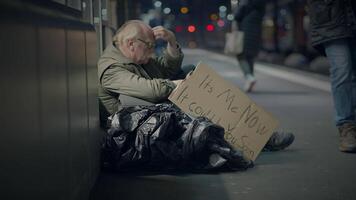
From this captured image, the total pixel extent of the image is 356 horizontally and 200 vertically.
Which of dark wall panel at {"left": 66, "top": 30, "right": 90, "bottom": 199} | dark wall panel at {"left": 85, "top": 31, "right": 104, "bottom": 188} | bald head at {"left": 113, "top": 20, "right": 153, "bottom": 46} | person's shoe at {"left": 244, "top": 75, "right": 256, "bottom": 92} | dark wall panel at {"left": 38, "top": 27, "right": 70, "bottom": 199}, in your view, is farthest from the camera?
person's shoe at {"left": 244, "top": 75, "right": 256, "bottom": 92}

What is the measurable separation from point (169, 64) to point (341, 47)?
4.44 feet

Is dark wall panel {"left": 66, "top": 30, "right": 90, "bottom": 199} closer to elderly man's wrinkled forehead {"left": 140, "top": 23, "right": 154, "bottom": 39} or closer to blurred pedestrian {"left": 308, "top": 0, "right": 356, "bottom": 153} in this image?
elderly man's wrinkled forehead {"left": 140, "top": 23, "right": 154, "bottom": 39}

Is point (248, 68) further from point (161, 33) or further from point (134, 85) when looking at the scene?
point (134, 85)

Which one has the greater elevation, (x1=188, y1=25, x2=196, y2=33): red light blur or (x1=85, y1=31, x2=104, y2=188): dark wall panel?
(x1=188, y1=25, x2=196, y2=33): red light blur


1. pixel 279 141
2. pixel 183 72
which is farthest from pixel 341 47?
pixel 183 72

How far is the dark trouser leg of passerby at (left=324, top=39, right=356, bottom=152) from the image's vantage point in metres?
4.93

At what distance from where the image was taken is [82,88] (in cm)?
309

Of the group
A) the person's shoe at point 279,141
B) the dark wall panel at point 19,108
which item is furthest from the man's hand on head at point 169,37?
the dark wall panel at point 19,108

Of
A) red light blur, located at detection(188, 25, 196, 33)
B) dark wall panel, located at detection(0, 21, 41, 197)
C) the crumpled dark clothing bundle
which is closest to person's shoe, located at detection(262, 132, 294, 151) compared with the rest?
the crumpled dark clothing bundle

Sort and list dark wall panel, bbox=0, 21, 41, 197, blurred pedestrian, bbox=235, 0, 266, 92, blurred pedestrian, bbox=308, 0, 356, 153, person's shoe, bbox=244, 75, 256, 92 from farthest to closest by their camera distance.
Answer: person's shoe, bbox=244, 75, 256, 92, blurred pedestrian, bbox=235, 0, 266, 92, blurred pedestrian, bbox=308, 0, 356, 153, dark wall panel, bbox=0, 21, 41, 197

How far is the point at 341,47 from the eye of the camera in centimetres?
494

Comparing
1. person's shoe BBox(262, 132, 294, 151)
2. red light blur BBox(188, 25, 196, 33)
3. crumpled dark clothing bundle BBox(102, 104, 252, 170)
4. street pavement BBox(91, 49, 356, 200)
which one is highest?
red light blur BBox(188, 25, 196, 33)

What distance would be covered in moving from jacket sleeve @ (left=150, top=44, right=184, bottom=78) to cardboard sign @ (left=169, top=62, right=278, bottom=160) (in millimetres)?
690

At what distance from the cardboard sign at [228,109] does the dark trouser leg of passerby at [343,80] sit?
740 millimetres
